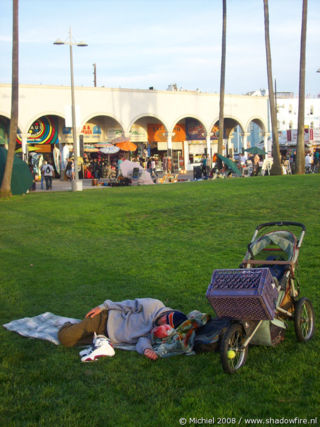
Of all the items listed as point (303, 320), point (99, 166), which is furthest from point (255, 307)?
point (99, 166)

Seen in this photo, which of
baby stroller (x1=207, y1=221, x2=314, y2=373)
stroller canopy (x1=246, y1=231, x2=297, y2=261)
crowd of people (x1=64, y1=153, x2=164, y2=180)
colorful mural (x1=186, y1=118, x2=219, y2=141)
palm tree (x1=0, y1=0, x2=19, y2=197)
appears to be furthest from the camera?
colorful mural (x1=186, y1=118, x2=219, y2=141)

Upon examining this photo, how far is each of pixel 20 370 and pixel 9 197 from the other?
63.3 ft

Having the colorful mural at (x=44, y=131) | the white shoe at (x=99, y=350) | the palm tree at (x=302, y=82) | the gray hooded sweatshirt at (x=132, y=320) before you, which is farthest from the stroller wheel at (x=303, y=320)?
the colorful mural at (x=44, y=131)

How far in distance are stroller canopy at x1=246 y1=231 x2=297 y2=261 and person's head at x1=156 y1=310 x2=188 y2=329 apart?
1040mm

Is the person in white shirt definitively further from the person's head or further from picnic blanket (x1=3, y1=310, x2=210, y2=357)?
the person's head

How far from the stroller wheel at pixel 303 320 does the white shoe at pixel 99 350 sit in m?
1.74

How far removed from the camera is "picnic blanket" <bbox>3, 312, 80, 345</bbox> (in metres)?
5.47

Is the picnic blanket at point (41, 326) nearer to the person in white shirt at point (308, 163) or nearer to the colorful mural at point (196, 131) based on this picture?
the person in white shirt at point (308, 163)

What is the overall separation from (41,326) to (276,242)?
273 centimetres

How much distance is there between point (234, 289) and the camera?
4383 millimetres

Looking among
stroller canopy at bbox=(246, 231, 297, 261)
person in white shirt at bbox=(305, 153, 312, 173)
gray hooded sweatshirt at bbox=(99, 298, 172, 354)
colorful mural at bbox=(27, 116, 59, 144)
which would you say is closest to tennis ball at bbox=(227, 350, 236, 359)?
gray hooded sweatshirt at bbox=(99, 298, 172, 354)

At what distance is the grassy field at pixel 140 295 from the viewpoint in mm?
3762

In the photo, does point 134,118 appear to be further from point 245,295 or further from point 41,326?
point 245,295

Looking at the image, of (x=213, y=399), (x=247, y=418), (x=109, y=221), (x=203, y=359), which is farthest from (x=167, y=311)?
(x=109, y=221)
